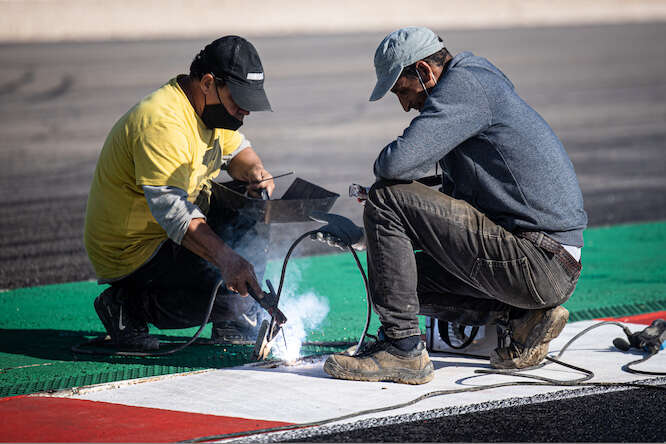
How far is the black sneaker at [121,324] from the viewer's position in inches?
191

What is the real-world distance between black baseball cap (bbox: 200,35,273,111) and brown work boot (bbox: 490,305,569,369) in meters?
1.63

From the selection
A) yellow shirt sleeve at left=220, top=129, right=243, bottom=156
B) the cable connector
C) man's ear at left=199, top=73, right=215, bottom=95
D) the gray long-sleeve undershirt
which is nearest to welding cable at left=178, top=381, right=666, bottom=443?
the cable connector

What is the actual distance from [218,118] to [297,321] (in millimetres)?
1267

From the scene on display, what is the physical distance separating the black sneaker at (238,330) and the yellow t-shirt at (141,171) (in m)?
0.59

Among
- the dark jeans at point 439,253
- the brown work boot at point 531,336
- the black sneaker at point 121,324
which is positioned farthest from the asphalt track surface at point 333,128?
the black sneaker at point 121,324

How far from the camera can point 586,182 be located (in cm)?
1023

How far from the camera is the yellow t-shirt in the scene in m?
4.49

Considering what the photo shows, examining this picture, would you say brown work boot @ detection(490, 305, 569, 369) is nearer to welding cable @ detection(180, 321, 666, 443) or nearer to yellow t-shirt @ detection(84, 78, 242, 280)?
welding cable @ detection(180, 321, 666, 443)

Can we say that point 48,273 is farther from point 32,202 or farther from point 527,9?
point 527,9

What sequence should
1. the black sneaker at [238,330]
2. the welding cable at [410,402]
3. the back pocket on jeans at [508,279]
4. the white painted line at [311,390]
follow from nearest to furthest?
the welding cable at [410,402] < the white painted line at [311,390] < the back pocket on jeans at [508,279] < the black sneaker at [238,330]

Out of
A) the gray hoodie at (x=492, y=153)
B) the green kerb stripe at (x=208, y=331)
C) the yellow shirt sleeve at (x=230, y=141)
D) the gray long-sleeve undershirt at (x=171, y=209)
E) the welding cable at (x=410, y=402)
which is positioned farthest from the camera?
the yellow shirt sleeve at (x=230, y=141)

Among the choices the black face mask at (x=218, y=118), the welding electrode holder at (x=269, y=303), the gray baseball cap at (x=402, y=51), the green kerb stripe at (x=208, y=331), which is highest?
the gray baseball cap at (x=402, y=51)

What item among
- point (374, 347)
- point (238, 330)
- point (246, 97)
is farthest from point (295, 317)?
point (246, 97)

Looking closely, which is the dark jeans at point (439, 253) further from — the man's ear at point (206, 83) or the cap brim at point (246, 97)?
the man's ear at point (206, 83)
